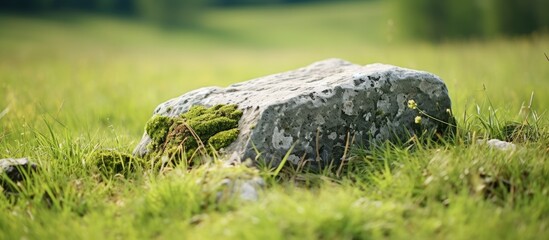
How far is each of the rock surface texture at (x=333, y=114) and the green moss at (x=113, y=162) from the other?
0.86ft

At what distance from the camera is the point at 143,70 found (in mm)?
15086

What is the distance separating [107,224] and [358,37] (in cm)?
4843

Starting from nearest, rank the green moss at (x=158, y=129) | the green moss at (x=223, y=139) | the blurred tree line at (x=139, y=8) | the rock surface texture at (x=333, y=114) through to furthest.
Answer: the rock surface texture at (x=333, y=114) < the green moss at (x=223, y=139) < the green moss at (x=158, y=129) < the blurred tree line at (x=139, y=8)

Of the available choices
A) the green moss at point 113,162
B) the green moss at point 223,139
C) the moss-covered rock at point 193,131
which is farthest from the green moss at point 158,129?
the green moss at point 223,139

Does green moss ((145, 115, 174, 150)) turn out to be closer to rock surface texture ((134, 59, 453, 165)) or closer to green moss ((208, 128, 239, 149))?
rock surface texture ((134, 59, 453, 165))

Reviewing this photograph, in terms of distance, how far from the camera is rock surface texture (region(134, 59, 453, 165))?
4133 mm

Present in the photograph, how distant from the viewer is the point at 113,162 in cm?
438

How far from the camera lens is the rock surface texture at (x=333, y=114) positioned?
413 cm

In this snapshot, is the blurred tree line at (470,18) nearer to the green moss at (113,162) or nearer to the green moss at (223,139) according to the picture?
the green moss at (223,139)

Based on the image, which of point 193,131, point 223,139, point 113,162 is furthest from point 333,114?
point 113,162

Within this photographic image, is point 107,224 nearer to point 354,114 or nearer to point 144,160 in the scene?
point 144,160

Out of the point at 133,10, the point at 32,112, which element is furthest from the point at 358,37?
the point at 32,112

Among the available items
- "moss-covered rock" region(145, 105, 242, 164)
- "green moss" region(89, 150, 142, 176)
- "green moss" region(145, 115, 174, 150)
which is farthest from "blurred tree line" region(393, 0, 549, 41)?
"green moss" region(89, 150, 142, 176)

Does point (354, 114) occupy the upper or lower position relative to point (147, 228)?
upper
